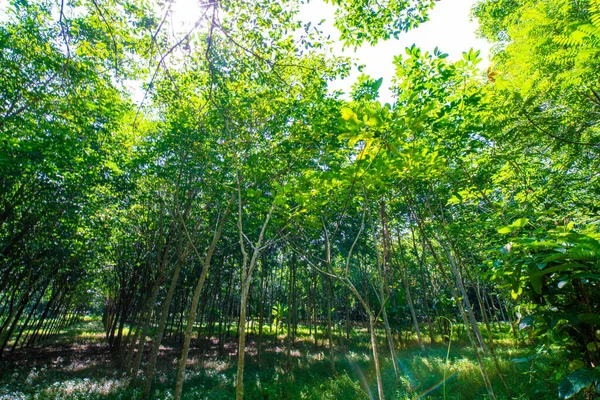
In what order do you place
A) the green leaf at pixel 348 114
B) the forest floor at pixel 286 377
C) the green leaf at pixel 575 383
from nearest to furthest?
the green leaf at pixel 575 383 → the green leaf at pixel 348 114 → the forest floor at pixel 286 377

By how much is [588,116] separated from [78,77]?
10136 mm

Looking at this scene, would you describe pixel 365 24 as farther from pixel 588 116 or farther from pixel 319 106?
pixel 588 116

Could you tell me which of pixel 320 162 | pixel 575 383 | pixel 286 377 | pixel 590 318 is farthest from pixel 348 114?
pixel 286 377

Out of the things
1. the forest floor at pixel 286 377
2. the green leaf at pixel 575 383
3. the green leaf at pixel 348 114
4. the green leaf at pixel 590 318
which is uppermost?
the green leaf at pixel 348 114

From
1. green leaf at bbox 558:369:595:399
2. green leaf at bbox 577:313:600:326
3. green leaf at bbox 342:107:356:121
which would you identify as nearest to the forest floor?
green leaf at bbox 558:369:595:399

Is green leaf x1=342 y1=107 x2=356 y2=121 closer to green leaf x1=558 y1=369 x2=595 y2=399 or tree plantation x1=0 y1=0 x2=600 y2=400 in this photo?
tree plantation x1=0 y1=0 x2=600 y2=400

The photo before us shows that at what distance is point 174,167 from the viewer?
864 cm

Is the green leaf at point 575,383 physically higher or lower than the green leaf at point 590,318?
lower

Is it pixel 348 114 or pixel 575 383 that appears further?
pixel 348 114

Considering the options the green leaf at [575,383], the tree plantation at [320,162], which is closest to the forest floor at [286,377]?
the tree plantation at [320,162]

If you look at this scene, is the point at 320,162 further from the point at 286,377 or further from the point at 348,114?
the point at 286,377

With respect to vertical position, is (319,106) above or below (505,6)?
below

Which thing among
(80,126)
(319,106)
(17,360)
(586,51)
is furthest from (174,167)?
(17,360)

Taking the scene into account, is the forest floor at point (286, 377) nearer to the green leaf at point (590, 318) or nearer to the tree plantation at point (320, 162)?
the tree plantation at point (320, 162)
